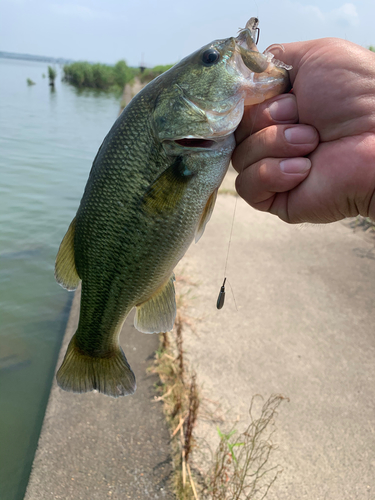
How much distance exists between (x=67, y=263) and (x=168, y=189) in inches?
27.6

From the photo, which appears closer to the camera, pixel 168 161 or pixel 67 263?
pixel 168 161

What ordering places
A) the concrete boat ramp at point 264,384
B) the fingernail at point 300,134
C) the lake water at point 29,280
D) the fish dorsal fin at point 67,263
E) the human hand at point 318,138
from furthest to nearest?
the lake water at point 29,280 < the concrete boat ramp at point 264,384 < the fish dorsal fin at point 67,263 < the fingernail at point 300,134 < the human hand at point 318,138

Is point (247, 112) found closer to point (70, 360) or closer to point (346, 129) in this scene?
point (346, 129)

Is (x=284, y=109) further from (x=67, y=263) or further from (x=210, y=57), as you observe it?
(x=67, y=263)

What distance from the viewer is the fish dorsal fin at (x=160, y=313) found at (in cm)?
195

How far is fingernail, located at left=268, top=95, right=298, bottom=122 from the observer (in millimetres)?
1694

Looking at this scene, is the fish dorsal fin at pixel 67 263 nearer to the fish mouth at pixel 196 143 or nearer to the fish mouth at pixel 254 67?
the fish mouth at pixel 196 143

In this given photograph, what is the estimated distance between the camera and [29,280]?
5.87 metres

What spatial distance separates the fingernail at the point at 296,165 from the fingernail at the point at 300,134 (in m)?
0.08

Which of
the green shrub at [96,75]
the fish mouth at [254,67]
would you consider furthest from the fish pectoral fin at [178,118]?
the green shrub at [96,75]

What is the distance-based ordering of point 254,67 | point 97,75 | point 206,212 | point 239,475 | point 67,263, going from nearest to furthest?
point 254,67 → point 206,212 → point 67,263 → point 239,475 → point 97,75

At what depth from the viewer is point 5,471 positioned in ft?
10.4

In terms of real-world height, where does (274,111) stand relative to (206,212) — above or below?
above

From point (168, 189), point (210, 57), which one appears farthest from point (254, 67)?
point (168, 189)
